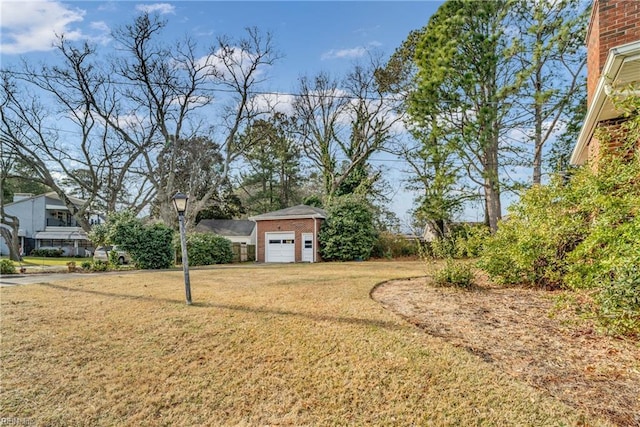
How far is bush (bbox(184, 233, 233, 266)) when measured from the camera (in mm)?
17234

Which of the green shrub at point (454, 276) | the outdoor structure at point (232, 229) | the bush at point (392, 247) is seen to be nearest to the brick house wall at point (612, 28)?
the green shrub at point (454, 276)

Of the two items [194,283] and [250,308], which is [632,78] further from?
[194,283]

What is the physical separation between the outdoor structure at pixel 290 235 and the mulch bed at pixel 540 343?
42.8ft

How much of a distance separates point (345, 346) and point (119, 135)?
2397cm

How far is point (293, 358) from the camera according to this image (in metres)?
4.02

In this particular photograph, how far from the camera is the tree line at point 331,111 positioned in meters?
17.7

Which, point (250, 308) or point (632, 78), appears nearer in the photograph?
point (632, 78)

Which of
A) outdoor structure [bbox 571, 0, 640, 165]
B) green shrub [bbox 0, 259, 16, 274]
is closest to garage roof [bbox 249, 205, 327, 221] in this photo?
green shrub [bbox 0, 259, 16, 274]

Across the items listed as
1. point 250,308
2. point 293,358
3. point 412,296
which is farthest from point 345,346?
point 412,296

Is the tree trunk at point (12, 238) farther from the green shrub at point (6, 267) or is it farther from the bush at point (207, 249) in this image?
the bush at point (207, 249)

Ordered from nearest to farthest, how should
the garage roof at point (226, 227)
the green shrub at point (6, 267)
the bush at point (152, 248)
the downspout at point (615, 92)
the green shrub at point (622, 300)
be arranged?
1. the green shrub at point (622, 300)
2. the downspout at point (615, 92)
3. the green shrub at point (6, 267)
4. the bush at point (152, 248)
5. the garage roof at point (226, 227)

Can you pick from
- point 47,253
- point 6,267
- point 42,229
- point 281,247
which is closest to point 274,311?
point 6,267

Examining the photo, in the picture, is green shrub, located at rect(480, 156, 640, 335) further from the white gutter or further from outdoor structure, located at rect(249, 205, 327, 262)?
outdoor structure, located at rect(249, 205, 327, 262)

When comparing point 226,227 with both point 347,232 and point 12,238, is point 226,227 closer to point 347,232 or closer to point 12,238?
point 12,238
